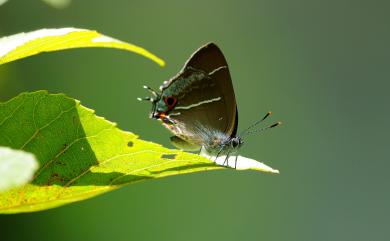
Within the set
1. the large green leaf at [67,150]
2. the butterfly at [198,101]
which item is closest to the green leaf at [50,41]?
the large green leaf at [67,150]

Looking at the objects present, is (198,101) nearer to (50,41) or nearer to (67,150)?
(67,150)

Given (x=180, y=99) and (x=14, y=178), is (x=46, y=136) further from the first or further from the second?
(x=180, y=99)

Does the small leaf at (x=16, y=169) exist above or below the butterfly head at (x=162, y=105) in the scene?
above

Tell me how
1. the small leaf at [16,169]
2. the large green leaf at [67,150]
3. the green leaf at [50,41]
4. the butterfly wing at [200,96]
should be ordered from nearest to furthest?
the small leaf at [16,169]
the green leaf at [50,41]
the large green leaf at [67,150]
the butterfly wing at [200,96]

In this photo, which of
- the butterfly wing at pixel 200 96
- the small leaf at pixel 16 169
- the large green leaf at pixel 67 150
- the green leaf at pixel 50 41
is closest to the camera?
the small leaf at pixel 16 169

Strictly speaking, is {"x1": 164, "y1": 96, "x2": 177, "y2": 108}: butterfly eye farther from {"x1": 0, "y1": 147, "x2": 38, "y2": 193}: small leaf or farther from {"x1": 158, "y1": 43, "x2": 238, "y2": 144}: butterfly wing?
{"x1": 0, "y1": 147, "x2": 38, "y2": 193}: small leaf

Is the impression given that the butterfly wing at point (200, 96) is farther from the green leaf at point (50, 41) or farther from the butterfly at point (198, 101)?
the green leaf at point (50, 41)
